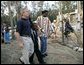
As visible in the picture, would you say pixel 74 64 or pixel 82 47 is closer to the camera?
pixel 74 64

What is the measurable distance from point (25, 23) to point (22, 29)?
0.59 feet

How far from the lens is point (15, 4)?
22.9m

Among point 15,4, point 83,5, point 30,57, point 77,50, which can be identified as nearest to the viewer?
point 30,57

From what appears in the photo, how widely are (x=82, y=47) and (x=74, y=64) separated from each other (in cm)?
421

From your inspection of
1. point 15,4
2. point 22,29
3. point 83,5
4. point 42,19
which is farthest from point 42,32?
point 15,4

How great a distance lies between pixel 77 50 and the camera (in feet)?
42.0

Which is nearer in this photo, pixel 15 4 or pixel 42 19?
pixel 42 19

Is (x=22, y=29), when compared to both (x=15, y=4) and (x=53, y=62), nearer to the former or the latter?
(x=53, y=62)

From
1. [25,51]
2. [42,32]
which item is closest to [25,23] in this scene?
[25,51]

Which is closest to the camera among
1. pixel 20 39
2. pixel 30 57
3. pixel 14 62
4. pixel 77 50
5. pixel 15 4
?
pixel 20 39

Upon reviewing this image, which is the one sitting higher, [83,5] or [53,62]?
[83,5]

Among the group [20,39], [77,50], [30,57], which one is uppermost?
[20,39]

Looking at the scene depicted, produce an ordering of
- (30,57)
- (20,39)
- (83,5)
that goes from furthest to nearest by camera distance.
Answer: (83,5) → (30,57) → (20,39)

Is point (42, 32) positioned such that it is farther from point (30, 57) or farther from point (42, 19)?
point (30, 57)
